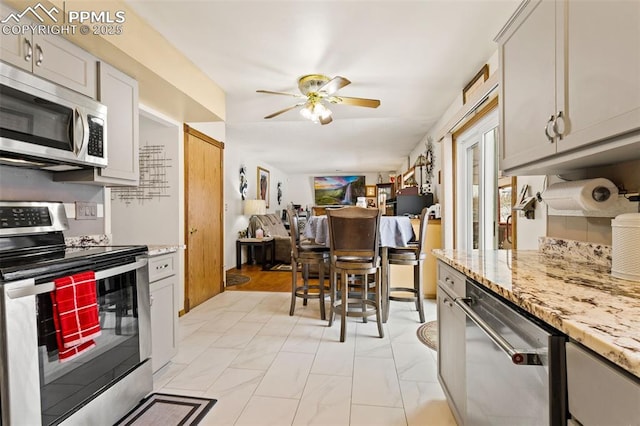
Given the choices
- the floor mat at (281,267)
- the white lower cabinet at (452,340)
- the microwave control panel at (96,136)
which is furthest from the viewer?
the floor mat at (281,267)

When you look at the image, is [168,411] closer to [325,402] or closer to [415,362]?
[325,402]

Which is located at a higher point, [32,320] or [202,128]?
[202,128]

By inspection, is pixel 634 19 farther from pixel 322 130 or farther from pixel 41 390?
pixel 322 130

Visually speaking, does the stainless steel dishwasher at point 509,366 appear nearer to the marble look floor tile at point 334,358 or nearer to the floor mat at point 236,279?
the marble look floor tile at point 334,358

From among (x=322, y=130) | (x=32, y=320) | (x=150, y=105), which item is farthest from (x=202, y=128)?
(x=32, y=320)

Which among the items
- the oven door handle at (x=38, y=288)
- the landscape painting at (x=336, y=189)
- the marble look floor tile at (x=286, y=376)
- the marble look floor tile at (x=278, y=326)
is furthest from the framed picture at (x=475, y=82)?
the landscape painting at (x=336, y=189)

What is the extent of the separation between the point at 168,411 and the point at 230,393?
351mm

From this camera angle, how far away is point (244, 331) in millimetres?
2949

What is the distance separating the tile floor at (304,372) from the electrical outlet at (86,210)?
1.20 m

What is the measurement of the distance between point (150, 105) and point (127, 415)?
8.09ft

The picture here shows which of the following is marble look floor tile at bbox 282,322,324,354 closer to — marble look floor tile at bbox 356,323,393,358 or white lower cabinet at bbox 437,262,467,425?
marble look floor tile at bbox 356,323,393,358

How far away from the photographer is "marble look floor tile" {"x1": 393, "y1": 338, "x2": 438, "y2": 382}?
2.13 m

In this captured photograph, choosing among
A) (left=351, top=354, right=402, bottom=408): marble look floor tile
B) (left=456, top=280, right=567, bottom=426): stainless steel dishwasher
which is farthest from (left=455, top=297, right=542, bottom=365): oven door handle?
(left=351, top=354, right=402, bottom=408): marble look floor tile

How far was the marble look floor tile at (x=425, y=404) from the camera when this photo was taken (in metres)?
1.68
